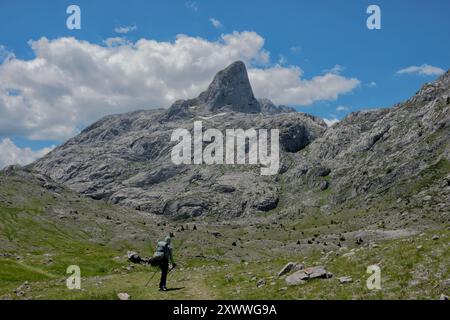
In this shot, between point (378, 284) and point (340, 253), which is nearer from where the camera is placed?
point (378, 284)

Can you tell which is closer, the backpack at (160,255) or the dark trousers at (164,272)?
the dark trousers at (164,272)

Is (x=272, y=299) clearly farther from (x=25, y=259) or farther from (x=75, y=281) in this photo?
(x=25, y=259)

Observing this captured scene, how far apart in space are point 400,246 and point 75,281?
2478 cm

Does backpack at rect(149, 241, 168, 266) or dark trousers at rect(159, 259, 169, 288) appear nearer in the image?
dark trousers at rect(159, 259, 169, 288)

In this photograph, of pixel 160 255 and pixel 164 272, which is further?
pixel 160 255

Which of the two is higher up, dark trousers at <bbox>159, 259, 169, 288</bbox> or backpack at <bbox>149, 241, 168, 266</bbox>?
backpack at <bbox>149, 241, 168, 266</bbox>

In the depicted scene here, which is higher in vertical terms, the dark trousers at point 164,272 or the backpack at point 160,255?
the backpack at point 160,255

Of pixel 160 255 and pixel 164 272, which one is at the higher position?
pixel 160 255
